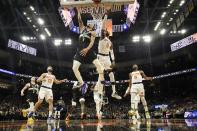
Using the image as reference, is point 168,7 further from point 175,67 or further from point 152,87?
point 152,87

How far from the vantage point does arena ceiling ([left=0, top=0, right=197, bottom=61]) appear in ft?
76.3

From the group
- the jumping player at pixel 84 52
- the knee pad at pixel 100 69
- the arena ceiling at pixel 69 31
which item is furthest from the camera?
the arena ceiling at pixel 69 31

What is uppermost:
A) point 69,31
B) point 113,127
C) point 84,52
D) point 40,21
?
point 69,31

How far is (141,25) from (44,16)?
1150 centimetres

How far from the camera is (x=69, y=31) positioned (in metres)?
32.4

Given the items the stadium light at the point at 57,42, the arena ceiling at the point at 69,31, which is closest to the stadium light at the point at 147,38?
the arena ceiling at the point at 69,31

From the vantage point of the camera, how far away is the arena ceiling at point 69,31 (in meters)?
23.2

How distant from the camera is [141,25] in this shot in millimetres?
30859

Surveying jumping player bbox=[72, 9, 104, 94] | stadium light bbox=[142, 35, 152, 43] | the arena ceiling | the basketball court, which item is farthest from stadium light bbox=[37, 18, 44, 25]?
the basketball court

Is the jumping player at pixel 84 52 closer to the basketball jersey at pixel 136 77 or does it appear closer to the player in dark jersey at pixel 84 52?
the player in dark jersey at pixel 84 52

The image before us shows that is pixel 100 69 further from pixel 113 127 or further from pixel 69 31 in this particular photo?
pixel 69 31

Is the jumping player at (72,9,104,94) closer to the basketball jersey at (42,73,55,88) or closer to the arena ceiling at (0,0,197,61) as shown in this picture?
the basketball jersey at (42,73,55,88)

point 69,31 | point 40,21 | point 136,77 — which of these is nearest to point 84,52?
point 136,77

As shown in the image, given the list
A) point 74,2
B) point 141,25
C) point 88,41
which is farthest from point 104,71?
point 141,25
